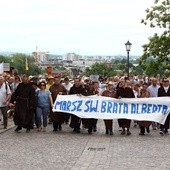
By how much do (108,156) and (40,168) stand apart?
2.21 m

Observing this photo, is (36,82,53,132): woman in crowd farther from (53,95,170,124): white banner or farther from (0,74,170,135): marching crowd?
(53,95,170,124): white banner

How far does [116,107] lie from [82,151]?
15.2ft

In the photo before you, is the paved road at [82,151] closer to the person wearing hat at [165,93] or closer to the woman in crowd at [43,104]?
the person wearing hat at [165,93]

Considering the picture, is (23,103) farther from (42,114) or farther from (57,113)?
(57,113)

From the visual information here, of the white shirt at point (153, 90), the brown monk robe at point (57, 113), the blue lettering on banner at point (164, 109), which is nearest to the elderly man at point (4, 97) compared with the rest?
the brown monk robe at point (57, 113)

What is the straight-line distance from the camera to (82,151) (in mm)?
13562

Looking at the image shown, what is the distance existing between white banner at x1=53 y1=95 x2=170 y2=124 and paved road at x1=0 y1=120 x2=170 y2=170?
2.01 ft

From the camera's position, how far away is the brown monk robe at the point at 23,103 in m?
18.0

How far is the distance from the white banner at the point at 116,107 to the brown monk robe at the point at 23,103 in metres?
0.89

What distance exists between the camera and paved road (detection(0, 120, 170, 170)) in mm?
11492

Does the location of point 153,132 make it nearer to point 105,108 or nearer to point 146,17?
point 105,108

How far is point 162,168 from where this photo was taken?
1109 cm

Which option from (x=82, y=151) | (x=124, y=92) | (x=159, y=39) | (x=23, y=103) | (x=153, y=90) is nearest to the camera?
(x=82, y=151)

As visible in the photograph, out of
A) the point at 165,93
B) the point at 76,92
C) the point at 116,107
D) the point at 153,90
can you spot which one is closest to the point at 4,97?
the point at 76,92
